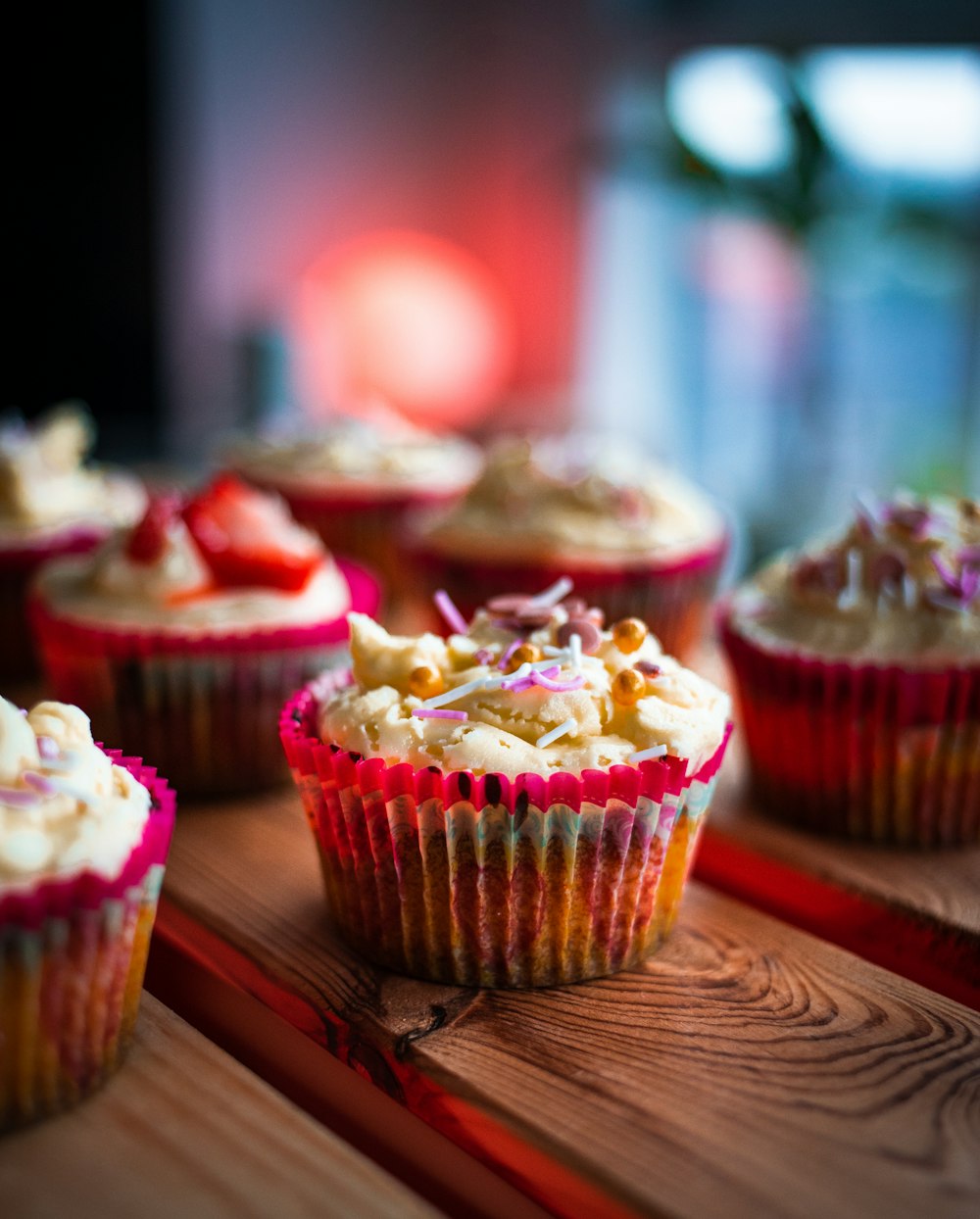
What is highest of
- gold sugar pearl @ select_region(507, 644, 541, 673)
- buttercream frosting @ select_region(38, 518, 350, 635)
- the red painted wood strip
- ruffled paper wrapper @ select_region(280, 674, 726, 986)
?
gold sugar pearl @ select_region(507, 644, 541, 673)

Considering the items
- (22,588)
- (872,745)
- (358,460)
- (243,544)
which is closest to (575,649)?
(872,745)

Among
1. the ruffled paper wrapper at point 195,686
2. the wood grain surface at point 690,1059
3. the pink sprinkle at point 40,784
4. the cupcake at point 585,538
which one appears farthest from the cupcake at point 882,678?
the pink sprinkle at point 40,784

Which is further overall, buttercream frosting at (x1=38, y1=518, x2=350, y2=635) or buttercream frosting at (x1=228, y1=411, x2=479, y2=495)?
buttercream frosting at (x1=228, y1=411, x2=479, y2=495)

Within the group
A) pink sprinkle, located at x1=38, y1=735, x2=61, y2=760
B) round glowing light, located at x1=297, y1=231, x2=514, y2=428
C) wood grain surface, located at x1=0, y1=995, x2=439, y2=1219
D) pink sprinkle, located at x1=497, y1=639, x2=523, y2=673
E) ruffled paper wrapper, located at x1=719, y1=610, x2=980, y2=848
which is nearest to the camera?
wood grain surface, located at x1=0, y1=995, x2=439, y2=1219

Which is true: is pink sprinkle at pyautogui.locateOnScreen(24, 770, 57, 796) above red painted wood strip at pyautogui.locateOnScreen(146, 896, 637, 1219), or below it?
above

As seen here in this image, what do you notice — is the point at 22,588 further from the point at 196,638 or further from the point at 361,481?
the point at 361,481

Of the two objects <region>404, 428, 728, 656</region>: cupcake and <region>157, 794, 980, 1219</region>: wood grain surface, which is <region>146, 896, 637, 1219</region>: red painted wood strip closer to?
<region>157, 794, 980, 1219</region>: wood grain surface

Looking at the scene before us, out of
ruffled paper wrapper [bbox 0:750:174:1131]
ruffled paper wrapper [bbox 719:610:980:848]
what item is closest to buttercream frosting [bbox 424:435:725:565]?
ruffled paper wrapper [bbox 719:610:980:848]

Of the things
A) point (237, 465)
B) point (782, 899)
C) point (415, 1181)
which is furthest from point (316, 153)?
point (415, 1181)

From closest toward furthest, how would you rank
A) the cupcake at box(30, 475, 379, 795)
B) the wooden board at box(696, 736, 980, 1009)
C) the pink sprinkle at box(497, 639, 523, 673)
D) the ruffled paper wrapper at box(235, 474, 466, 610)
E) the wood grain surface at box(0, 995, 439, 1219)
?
the wood grain surface at box(0, 995, 439, 1219)
the pink sprinkle at box(497, 639, 523, 673)
the wooden board at box(696, 736, 980, 1009)
the cupcake at box(30, 475, 379, 795)
the ruffled paper wrapper at box(235, 474, 466, 610)
